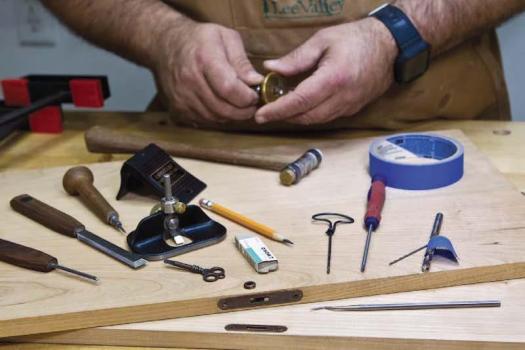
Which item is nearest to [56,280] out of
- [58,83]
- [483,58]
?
[58,83]

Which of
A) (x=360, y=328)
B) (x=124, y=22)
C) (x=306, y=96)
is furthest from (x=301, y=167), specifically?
(x=124, y=22)

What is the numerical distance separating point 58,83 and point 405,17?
2.25 ft

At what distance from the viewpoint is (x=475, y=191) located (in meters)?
0.90

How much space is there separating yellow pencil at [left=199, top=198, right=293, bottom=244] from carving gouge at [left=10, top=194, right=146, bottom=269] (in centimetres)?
14

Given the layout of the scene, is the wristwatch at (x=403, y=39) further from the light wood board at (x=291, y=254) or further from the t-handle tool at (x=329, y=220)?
the t-handle tool at (x=329, y=220)

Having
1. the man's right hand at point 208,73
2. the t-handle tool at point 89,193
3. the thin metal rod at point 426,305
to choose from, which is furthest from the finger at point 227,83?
the thin metal rod at point 426,305

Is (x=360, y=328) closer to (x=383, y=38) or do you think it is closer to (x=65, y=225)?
(x=65, y=225)

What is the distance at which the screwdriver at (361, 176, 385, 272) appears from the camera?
780mm

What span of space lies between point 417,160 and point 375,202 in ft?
0.63

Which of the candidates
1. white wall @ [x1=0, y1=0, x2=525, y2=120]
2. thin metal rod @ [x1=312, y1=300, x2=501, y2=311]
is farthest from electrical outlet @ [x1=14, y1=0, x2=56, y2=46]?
thin metal rod @ [x1=312, y1=300, x2=501, y2=311]

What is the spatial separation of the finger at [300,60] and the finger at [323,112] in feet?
0.21

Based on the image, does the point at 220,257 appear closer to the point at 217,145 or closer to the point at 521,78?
the point at 217,145

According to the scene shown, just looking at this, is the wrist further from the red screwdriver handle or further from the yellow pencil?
the yellow pencil

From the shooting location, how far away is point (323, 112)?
1093 mm
